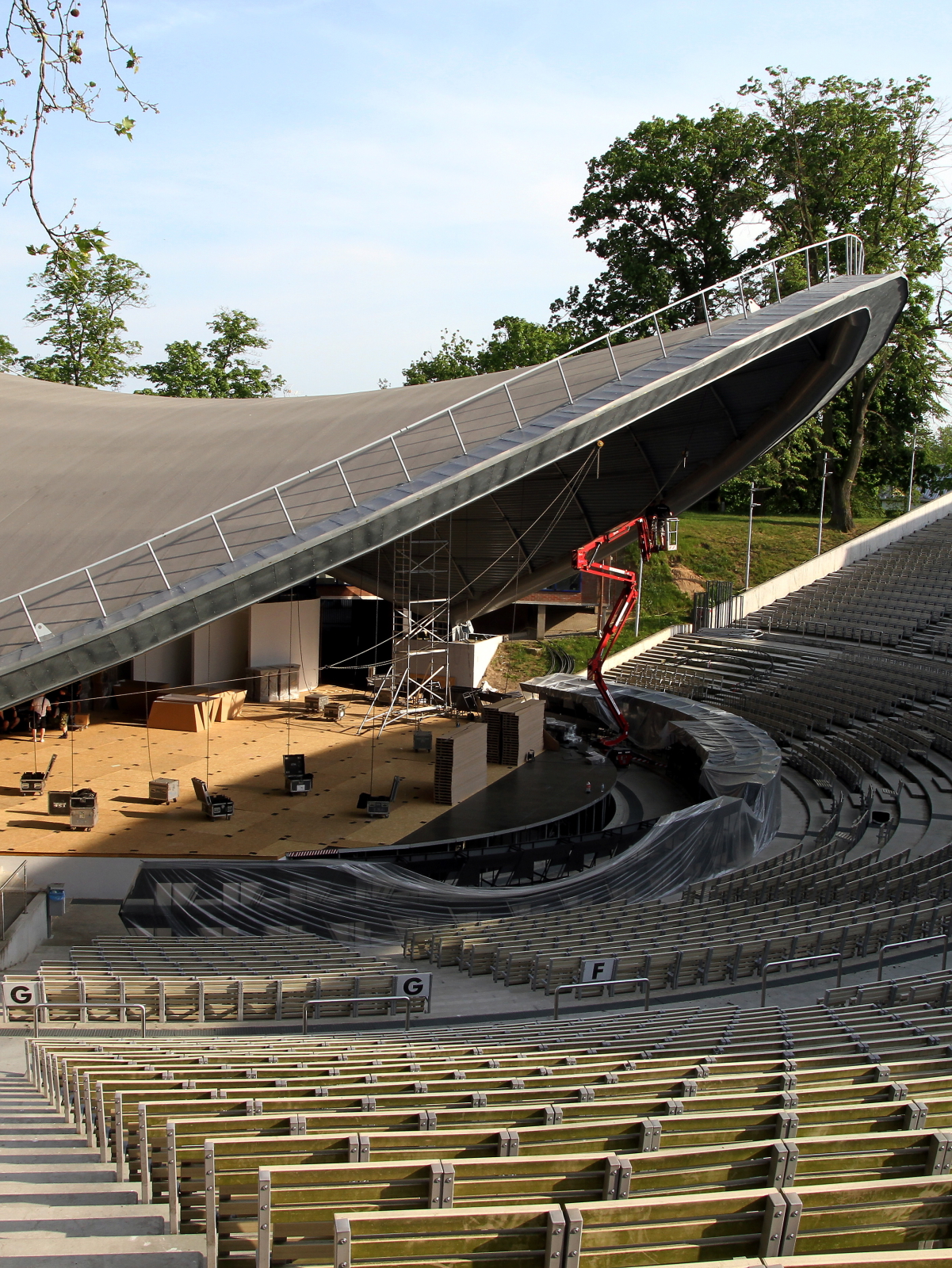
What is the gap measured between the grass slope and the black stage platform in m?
11.3

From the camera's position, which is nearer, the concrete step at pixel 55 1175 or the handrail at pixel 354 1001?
the concrete step at pixel 55 1175

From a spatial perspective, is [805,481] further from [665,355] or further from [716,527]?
[665,355]

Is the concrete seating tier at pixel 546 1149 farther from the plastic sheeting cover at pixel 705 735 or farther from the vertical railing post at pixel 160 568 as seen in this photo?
the plastic sheeting cover at pixel 705 735

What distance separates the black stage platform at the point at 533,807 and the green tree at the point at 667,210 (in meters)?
28.0

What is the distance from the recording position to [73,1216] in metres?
4.15

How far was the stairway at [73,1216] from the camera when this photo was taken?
372 cm

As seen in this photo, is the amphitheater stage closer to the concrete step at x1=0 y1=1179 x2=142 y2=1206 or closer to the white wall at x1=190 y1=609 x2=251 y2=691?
the white wall at x1=190 y1=609 x2=251 y2=691

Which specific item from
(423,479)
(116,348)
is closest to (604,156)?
(116,348)

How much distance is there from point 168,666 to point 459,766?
1181cm

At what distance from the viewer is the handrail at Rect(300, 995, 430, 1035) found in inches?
364

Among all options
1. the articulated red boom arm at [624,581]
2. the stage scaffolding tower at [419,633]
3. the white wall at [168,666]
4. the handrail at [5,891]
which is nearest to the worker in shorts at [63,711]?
the white wall at [168,666]

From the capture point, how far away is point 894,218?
4059 cm

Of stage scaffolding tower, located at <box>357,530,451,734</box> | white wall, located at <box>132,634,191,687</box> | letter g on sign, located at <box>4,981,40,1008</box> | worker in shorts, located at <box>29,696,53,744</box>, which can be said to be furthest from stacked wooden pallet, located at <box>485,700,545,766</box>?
letter g on sign, located at <box>4,981,40,1008</box>

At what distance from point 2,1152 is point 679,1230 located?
4.00 m
